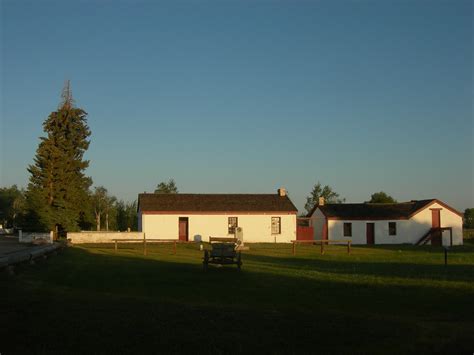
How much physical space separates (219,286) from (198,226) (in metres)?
32.3

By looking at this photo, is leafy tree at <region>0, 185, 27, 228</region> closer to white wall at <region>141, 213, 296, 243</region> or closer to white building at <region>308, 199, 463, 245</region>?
white wall at <region>141, 213, 296, 243</region>

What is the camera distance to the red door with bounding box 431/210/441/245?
50.2 metres

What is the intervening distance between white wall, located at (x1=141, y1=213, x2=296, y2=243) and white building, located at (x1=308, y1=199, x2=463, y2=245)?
4862mm

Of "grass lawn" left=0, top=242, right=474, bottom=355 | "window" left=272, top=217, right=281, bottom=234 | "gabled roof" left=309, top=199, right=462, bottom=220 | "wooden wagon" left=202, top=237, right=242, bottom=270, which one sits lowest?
"grass lawn" left=0, top=242, right=474, bottom=355

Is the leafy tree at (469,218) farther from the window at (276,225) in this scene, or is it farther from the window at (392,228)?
the window at (276,225)

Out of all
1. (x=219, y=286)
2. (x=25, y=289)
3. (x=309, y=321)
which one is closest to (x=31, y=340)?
(x=309, y=321)

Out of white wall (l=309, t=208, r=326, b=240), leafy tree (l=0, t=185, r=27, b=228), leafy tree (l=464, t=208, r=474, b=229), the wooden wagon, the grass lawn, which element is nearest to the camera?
the grass lawn

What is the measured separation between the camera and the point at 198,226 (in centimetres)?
Result: 4669

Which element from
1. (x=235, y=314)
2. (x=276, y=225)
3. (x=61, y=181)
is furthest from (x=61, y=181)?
(x=235, y=314)

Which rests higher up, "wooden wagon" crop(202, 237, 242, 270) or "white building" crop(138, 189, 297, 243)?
"white building" crop(138, 189, 297, 243)

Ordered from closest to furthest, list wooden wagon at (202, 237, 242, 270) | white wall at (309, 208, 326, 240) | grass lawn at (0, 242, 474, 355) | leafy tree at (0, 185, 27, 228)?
1. grass lawn at (0, 242, 474, 355)
2. wooden wagon at (202, 237, 242, 270)
3. white wall at (309, 208, 326, 240)
4. leafy tree at (0, 185, 27, 228)

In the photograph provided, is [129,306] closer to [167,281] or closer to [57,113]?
[167,281]

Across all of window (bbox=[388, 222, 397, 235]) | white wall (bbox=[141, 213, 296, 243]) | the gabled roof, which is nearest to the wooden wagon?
white wall (bbox=[141, 213, 296, 243])

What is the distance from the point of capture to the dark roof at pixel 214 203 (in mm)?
46812
